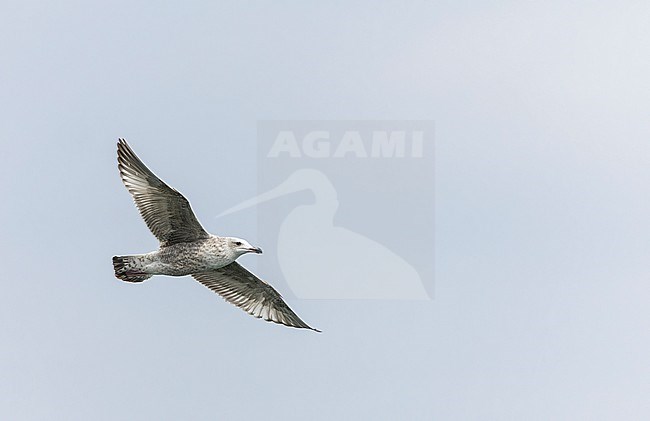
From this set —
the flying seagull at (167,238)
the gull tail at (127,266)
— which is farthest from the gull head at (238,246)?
the gull tail at (127,266)

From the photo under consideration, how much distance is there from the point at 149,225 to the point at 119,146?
1647 mm

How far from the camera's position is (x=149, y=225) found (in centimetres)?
2434

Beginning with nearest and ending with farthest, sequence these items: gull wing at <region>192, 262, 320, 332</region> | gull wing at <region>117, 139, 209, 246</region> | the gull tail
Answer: gull wing at <region>117, 139, 209, 246</region> < the gull tail < gull wing at <region>192, 262, 320, 332</region>

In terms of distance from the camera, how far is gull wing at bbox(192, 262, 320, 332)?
2622 centimetres

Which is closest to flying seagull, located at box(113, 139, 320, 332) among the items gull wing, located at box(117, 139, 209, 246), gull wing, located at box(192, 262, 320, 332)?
gull wing, located at box(117, 139, 209, 246)

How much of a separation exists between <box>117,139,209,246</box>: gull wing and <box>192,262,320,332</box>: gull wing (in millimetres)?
1846

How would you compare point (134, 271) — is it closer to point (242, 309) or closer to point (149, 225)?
point (149, 225)

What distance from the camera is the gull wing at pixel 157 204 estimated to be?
78.7 ft

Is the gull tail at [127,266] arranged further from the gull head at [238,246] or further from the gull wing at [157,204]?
the gull head at [238,246]

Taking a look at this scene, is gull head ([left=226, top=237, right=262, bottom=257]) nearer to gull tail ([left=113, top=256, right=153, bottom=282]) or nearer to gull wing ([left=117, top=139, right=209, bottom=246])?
gull wing ([left=117, top=139, right=209, bottom=246])

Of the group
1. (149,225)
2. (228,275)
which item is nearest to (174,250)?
(149,225)

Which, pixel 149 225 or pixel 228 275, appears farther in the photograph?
pixel 228 275

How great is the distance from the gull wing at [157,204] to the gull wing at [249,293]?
1.85 m

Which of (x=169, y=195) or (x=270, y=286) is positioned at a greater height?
(x=169, y=195)
